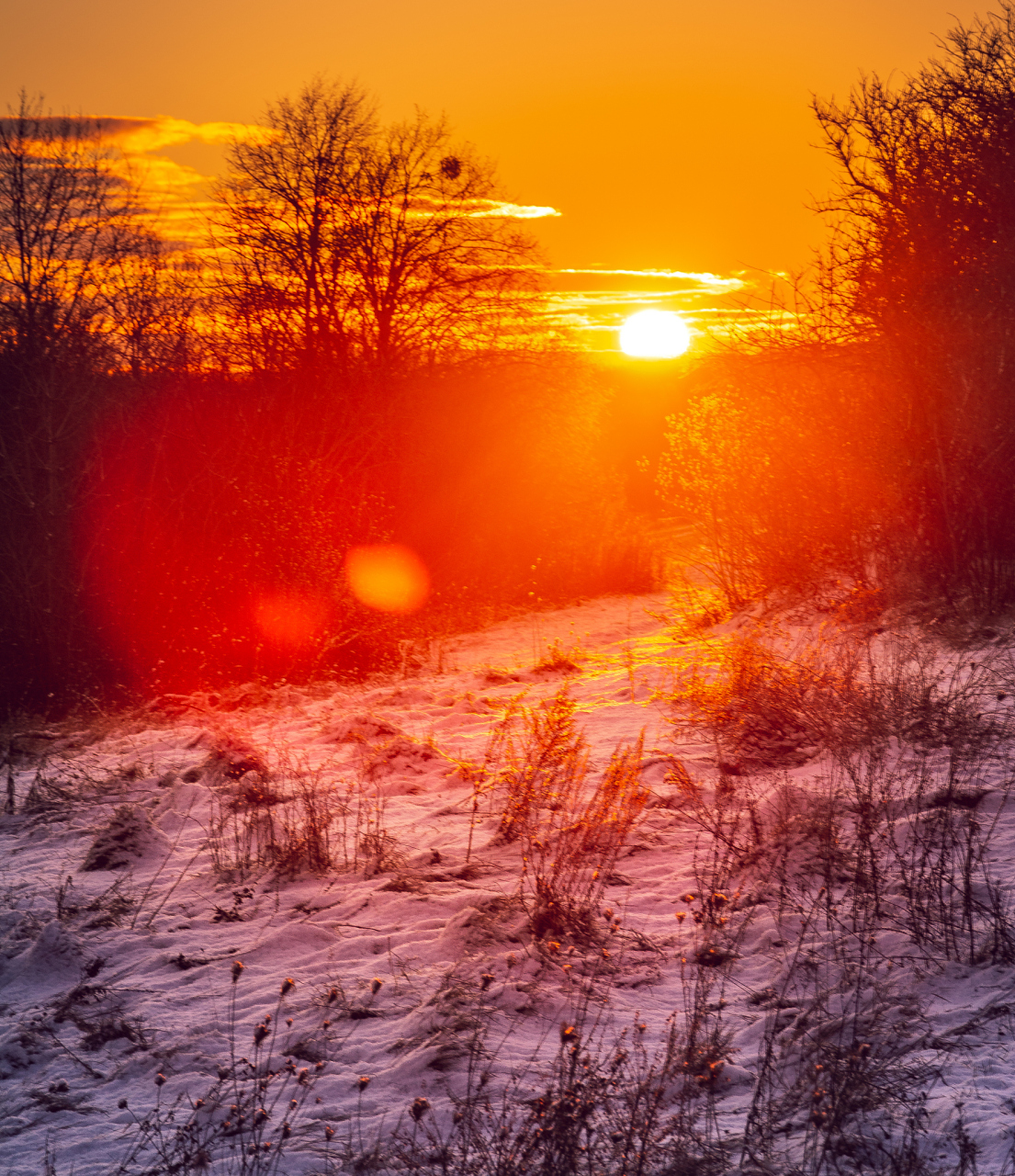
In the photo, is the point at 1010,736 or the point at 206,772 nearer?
the point at 1010,736

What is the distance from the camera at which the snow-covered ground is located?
2.95 metres

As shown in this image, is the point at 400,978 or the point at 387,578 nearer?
the point at 400,978

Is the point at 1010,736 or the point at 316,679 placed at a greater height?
the point at 1010,736

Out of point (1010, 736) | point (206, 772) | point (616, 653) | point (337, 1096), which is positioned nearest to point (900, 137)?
point (616, 653)

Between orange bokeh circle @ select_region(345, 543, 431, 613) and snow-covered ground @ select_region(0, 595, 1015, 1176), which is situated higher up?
orange bokeh circle @ select_region(345, 543, 431, 613)

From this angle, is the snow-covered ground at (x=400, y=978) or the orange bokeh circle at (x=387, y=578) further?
the orange bokeh circle at (x=387, y=578)

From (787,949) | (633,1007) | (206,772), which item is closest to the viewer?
(633,1007)

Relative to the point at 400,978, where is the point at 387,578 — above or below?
above

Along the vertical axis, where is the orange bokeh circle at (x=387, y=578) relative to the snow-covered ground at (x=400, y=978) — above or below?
above

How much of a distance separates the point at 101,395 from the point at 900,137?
10.9 m

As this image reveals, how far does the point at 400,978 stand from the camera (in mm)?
3861

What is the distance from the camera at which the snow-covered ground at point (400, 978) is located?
2.95m

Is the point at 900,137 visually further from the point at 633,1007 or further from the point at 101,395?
the point at 633,1007

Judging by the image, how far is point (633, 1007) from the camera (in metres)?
3.60
